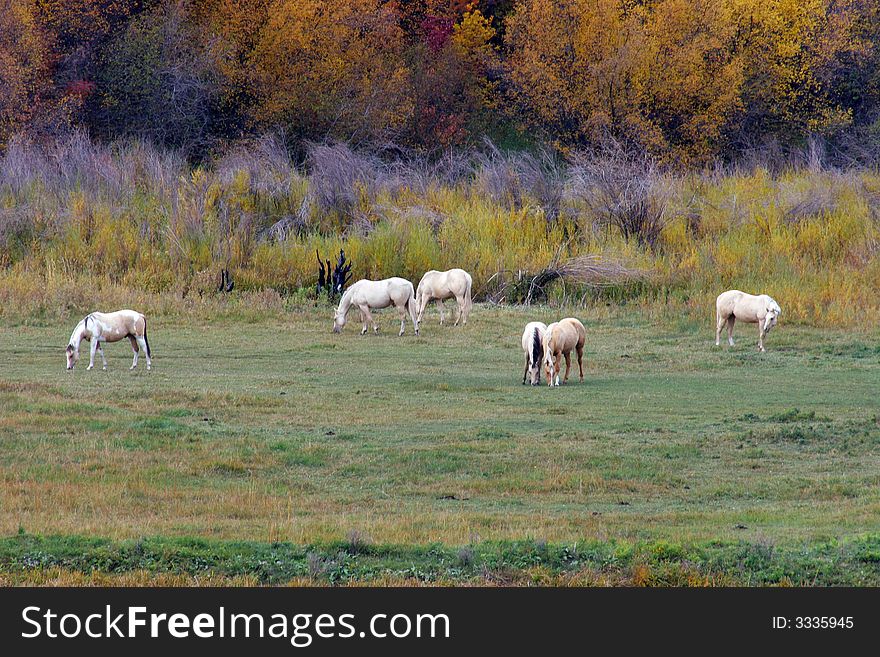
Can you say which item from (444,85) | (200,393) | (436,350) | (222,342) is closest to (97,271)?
(222,342)

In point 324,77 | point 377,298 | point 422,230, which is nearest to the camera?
point 377,298

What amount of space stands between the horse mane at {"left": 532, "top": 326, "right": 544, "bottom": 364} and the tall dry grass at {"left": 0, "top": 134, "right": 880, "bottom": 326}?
977 centimetres

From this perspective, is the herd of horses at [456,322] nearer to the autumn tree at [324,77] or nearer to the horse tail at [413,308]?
the horse tail at [413,308]

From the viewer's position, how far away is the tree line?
152ft

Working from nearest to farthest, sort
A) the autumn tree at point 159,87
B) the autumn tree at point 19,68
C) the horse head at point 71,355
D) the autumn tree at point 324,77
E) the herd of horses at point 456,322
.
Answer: the herd of horses at point 456,322 < the horse head at point 71,355 < the autumn tree at point 19,68 < the autumn tree at point 159,87 < the autumn tree at point 324,77

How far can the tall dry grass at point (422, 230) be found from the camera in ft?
97.4

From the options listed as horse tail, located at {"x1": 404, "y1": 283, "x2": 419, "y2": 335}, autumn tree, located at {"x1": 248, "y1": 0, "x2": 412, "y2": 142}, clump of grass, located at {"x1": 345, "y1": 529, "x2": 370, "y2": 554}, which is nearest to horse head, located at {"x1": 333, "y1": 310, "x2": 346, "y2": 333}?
horse tail, located at {"x1": 404, "y1": 283, "x2": 419, "y2": 335}

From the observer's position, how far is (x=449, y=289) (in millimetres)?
27047

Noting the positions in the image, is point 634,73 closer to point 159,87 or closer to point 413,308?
point 159,87

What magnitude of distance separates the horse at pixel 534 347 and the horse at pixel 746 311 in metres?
5.67

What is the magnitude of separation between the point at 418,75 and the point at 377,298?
28.1 meters

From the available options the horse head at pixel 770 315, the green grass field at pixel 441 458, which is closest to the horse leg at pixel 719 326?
the green grass field at pixel 441 458

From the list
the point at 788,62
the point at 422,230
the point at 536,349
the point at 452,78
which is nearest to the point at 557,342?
the point at 536,349

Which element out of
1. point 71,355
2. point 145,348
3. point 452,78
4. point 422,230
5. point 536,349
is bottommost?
point 71,355
